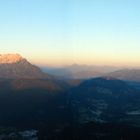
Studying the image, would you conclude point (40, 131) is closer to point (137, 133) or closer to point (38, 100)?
point (137, 133)

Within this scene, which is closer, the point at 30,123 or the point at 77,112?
the point at 30,123

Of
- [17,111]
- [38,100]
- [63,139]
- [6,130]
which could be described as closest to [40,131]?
[6,130]

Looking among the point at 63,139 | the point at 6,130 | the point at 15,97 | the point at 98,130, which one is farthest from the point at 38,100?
the point at 63,139

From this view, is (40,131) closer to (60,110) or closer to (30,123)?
(30,123)

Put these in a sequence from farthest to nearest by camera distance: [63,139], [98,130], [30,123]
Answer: [30,123], [98,130], [63,139]

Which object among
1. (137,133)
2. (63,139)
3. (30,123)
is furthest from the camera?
(30,123)

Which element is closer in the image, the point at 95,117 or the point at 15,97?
the point at 95,117

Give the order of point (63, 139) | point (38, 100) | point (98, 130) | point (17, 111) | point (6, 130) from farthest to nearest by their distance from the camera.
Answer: point (38, 100) < point (17, 111) < point (6, 130) < point (98, 130) < point (63, 139)

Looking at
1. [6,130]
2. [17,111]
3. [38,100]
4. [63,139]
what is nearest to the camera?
[63,139]
